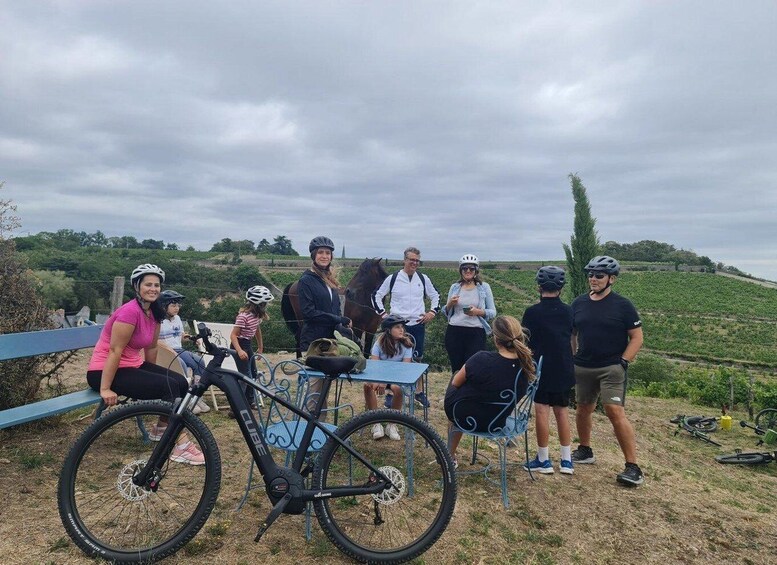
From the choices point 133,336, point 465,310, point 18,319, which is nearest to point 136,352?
point 133,336

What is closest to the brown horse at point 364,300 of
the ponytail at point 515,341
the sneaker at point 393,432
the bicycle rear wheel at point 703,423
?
the sneaker at point 393,432

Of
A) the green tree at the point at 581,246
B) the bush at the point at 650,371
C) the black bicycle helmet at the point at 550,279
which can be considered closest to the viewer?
the black bicycle helmet at the point at 550,279

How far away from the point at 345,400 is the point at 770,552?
496 cm

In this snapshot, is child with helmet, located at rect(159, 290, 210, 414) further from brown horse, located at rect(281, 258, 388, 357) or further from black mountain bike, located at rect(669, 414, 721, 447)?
black mountain bike, located at rect(669, 414, 721, 447)

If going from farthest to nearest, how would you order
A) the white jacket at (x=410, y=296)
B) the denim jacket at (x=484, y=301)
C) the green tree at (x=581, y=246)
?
the green tree at (x=581, y=246) → the white jacket at (x=410, y=296) → the denim jacket at (x=484, y=301)

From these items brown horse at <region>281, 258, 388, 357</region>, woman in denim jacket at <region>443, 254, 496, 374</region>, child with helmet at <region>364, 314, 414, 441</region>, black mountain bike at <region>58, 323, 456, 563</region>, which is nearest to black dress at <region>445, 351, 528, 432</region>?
black mountain bike at <region>58, 323, 456, 563</region>

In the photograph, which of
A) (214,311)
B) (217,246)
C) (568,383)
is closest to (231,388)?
(568,383)

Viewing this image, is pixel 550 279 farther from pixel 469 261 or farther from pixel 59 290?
pixel 59 290

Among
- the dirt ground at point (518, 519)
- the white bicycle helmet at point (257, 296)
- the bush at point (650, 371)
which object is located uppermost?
the white bicycle helmet at point (257, 296)

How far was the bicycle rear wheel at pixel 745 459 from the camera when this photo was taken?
6.11 meters

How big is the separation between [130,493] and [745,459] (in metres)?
7.01

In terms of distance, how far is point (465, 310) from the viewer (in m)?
5.40

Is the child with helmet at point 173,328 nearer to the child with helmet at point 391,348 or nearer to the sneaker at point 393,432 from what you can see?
the child with helmet at point 391,348

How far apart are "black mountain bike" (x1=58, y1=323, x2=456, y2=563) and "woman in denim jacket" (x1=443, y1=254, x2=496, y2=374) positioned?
2.51 meters
